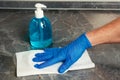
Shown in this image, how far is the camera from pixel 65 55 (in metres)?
0.71

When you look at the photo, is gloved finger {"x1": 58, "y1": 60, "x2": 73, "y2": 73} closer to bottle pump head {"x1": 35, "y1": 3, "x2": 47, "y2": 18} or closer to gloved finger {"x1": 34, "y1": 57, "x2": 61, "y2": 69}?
gloved finger {"x1": 34, "y1": 57, "x2": 61, "y2": 69}

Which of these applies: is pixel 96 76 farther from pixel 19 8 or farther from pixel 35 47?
pixel 19 8

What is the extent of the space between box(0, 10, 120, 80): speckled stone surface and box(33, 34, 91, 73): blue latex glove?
4 centimetres

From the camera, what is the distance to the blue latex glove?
69 cm

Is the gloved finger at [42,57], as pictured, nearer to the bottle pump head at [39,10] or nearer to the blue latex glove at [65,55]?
the blue latex glove at [65,55]

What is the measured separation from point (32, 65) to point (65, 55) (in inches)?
4.5

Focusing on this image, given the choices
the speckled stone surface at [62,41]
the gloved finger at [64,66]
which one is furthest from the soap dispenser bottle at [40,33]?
the gloved finger at [64,66]

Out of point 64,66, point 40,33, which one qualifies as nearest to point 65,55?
point 64,66

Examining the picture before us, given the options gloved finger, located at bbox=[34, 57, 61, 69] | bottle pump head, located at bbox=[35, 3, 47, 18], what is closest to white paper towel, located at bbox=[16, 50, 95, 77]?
gloved finger, located at bbox=[34, 57, 61, 69]

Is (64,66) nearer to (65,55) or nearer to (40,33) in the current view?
(65,55)

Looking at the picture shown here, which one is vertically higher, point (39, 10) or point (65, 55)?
point (39, 10)

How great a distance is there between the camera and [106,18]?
3.30 feet

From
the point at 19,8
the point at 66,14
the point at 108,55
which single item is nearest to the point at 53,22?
the point at 66,14

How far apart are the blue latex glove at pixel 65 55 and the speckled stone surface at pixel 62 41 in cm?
4
